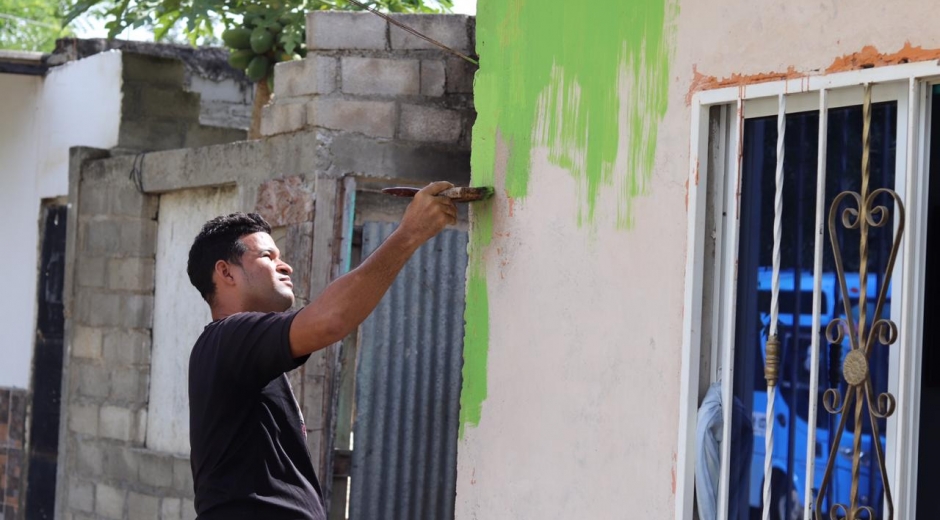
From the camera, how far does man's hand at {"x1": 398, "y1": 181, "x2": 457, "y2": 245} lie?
11.3 ft

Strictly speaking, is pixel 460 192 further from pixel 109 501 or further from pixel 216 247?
pixel 109 501

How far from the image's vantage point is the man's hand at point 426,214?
3451 mm

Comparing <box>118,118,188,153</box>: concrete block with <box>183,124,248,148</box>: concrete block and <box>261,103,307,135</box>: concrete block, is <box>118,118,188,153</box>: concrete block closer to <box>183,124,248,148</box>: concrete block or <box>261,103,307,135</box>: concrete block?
<box>183,124,248,148</box>: concrete block

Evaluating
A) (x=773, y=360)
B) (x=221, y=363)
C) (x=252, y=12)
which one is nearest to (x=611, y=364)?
(x=773, y=360)

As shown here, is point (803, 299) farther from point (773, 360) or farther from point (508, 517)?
point (508, 517)

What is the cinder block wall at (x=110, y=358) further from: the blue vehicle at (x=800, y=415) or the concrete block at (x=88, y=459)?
the blue vehicle at (x=800, y=415)

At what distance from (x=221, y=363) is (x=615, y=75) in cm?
123

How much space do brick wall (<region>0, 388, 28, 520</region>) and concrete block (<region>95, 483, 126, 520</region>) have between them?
1072mm

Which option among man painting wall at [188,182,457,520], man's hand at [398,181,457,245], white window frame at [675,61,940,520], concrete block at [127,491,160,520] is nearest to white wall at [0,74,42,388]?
concrete block at [127,491,160,520]

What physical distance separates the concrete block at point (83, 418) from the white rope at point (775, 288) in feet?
16.7

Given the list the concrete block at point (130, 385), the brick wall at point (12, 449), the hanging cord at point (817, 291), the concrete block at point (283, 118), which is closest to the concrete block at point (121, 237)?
the concrete block at point (130, 385)

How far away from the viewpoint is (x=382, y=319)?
5.69 meters

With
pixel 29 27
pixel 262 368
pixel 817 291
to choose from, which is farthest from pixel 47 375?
pixel 29 27

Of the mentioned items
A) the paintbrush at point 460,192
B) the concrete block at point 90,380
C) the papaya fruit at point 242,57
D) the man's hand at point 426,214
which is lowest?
the concrete block at point 90,380
